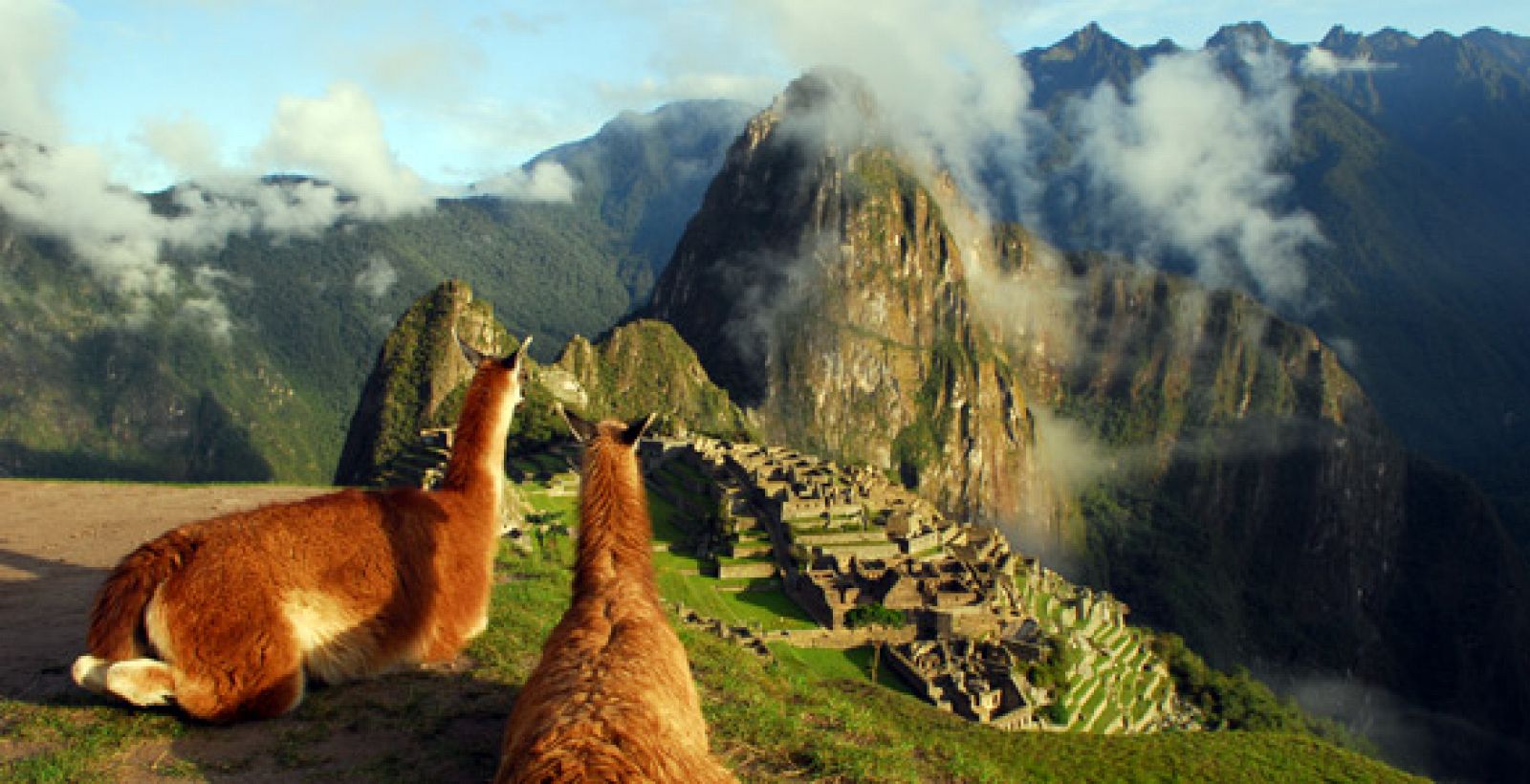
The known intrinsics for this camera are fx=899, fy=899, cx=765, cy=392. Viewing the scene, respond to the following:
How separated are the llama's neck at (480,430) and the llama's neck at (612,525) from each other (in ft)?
3.58

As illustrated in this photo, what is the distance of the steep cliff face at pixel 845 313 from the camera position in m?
106

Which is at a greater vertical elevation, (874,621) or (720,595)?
(720,595)

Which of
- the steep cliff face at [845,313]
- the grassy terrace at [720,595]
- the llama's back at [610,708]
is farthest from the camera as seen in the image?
the steep cliff face at [845,313]

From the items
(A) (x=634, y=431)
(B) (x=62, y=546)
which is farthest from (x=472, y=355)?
(B) (x=62, y=546)

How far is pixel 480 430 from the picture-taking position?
18.2 feet

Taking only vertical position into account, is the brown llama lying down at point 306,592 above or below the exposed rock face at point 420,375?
below

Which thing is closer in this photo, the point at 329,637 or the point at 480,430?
the point at 329,637

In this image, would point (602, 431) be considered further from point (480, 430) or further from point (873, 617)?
point (873, 617)

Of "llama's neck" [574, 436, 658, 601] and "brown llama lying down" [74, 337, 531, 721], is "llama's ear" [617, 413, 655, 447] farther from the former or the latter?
"brown llama lying down" [74, 337, 531, 721]

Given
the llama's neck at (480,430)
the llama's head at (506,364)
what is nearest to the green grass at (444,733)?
the llama's neck at (480,430)

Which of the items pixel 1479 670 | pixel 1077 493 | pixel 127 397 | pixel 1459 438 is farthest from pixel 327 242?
pixel 1459 438

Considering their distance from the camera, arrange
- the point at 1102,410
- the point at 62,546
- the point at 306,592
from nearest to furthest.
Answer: the point at 306,592 → the point at 62,546 → the point at 1102,410

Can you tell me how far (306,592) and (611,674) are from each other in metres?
1.93

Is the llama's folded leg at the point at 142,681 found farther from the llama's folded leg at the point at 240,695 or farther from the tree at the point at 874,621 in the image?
the tree at the point at 874,621
